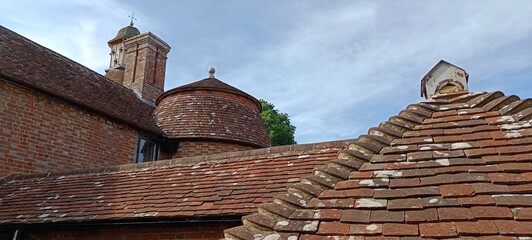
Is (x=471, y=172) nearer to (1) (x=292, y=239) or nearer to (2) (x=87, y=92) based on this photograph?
(1) (x=292, y=239)

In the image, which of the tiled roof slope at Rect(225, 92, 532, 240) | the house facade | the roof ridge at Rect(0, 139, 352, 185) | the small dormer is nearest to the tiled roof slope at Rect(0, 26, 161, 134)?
the house facade

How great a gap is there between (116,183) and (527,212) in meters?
7.90

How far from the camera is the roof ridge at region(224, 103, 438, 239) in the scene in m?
2.85

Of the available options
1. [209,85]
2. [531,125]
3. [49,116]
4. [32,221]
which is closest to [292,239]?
[531,125]

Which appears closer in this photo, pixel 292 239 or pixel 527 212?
pixel 527 212

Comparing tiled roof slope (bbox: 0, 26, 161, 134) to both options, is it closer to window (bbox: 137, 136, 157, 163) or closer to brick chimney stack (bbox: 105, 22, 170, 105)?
window (bbox: 137, 136, 157, 163)

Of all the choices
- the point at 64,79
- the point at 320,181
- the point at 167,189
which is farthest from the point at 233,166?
the point at 64,79

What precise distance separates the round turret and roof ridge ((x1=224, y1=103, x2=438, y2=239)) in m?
11.8

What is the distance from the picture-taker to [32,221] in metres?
7.43

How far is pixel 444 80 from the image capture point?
434 centimetres

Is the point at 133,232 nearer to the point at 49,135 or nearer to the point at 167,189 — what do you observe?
the point at 167,189

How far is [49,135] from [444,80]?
10.9 metres

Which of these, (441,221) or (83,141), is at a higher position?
(83,141)

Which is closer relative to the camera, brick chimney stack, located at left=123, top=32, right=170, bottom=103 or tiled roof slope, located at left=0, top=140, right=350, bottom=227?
tiled roof slope, located at left=0, top=140, right=350, bottom=227
